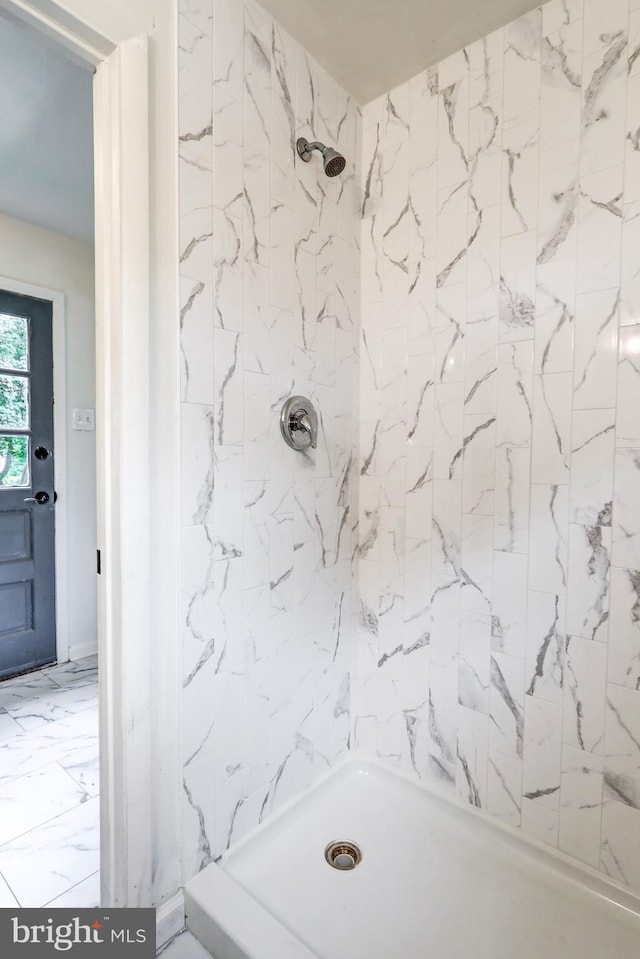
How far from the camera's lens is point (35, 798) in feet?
5.41

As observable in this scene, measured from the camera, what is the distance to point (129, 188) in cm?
104

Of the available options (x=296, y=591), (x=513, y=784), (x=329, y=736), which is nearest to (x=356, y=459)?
(x=296, y=591)

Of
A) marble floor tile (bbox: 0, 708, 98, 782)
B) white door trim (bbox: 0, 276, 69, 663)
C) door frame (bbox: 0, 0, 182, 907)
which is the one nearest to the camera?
door frame (bbox: 0, 0, 182, 907)

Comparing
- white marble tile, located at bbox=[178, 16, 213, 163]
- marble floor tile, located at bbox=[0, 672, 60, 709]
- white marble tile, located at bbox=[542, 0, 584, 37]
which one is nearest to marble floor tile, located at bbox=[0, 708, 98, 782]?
marble floor tile, located at bbox=[0, 672, 60, 709]

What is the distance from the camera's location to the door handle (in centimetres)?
259

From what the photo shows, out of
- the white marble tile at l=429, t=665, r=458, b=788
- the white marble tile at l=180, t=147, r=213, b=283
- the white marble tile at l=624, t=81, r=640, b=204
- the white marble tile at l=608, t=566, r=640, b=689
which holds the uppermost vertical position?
the white marble tile at l=624, t=81, r=640, b=204

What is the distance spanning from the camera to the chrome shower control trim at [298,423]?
1434mm

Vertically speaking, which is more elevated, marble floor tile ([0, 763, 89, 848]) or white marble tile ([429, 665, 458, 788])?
white marble tile ([429, 665, 458, 788])

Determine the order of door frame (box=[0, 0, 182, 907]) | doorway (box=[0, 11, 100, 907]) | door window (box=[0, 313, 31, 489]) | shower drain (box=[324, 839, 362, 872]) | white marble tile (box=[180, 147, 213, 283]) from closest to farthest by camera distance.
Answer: door frame (box=[0, 0, 182, 907]) < white marble tile (box=[180, 147, 213, 283]) < shower drain (box=[324, 839, 362, 872]) < doorway (box=[0, 11, 100, 907]) < door window (box=[0, 313, 31, 489])

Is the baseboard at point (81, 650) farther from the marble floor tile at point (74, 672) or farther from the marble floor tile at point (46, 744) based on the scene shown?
the marble floor tile at point (46, 744)

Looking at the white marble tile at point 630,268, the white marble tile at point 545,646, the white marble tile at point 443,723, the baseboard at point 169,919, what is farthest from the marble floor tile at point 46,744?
the white marble tile at point 630,268

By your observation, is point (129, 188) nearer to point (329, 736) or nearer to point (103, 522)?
point (103, 522)

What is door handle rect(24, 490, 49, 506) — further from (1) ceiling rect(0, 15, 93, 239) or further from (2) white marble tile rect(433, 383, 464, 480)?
(2) white marble tile rect(433, 383, 464, 480)

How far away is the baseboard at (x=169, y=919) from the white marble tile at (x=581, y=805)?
1.04 metres
